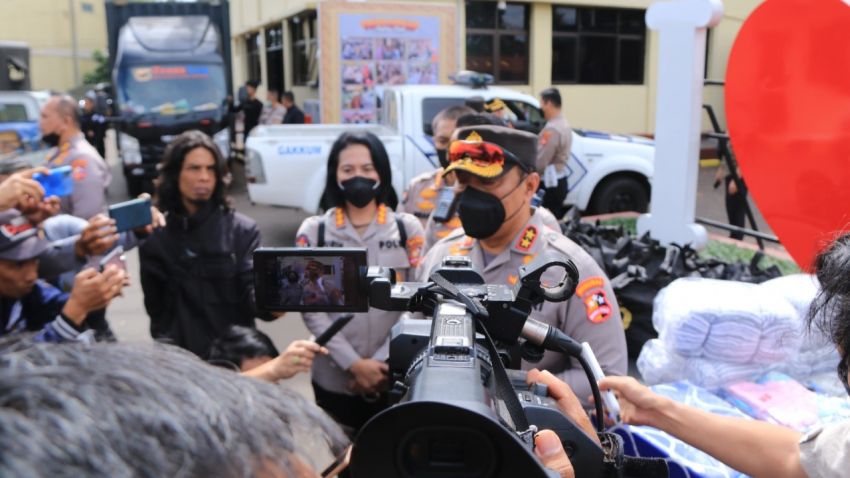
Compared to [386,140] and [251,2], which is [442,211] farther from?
[251,2]

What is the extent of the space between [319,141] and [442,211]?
493 centimetres

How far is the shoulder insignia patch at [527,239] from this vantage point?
233 cm

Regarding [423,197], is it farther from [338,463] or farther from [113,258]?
[338,463]

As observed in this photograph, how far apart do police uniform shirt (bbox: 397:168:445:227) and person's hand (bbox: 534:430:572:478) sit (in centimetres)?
325

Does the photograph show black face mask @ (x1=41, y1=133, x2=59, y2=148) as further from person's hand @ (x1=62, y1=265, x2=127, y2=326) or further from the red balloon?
the red balloon

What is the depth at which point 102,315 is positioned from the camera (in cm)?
301

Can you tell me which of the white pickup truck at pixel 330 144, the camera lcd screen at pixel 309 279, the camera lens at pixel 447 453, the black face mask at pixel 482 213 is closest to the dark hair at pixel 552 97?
the white pickup truck at pixel 330 144

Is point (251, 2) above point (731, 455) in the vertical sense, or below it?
above

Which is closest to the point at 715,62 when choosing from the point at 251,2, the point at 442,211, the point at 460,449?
the point at 251,2

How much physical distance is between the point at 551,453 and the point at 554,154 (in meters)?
6.84

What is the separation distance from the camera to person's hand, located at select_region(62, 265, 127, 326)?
2.34 meters

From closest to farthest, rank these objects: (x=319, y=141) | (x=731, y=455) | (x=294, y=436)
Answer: (x=294, y=436) < (x=731, y=455) < (x=319, y=141)

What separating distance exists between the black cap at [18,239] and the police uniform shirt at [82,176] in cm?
227

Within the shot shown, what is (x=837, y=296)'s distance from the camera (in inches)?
55.7
